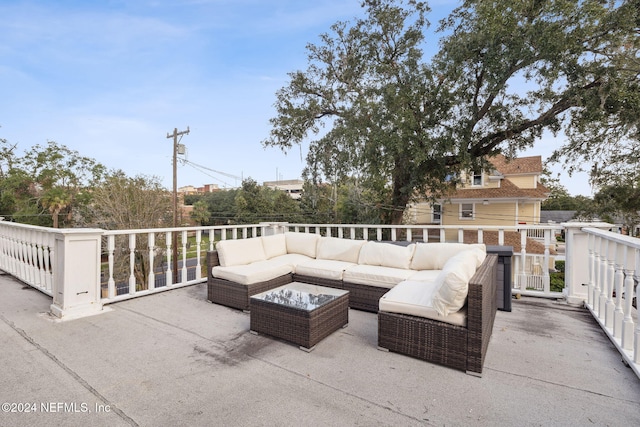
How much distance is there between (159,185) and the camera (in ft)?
52.0

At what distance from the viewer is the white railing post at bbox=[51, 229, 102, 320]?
3.09 meters

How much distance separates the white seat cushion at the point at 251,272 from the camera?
345 centimetres

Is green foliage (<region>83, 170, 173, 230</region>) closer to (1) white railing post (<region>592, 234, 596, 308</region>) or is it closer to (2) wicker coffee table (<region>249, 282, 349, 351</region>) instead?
(2) wicker coffee table (<region>249, 282, 349, 351</region>)

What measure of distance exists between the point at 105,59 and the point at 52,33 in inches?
57.2

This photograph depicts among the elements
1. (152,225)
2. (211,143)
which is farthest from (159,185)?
(211,143)

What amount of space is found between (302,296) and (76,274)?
2.44 metres

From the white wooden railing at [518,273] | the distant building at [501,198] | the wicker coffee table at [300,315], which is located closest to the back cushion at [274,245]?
the white wooden railing at [518,273]

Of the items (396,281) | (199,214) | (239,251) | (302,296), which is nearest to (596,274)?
(396,281)

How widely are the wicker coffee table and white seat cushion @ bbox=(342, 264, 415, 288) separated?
0.54 metres

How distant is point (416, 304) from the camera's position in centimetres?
236

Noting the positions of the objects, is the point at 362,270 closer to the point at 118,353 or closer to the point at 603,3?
the point at 118,353

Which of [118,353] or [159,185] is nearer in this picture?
[118,353]

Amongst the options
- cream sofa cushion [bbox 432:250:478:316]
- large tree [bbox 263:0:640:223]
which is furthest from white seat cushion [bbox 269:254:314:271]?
large tree [bbox 263:0:640:223]

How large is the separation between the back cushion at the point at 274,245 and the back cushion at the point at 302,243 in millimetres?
86
